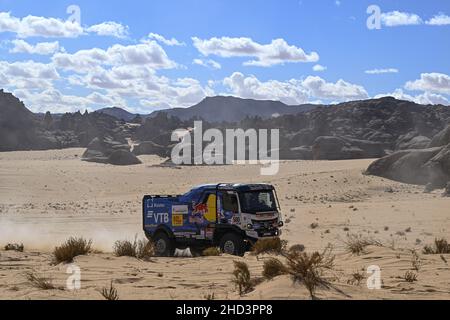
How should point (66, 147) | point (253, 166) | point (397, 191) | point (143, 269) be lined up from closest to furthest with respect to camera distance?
point (143, 269) < point (397, 191) < point (253, 166) < point (66, 147)

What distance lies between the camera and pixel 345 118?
98.4 m

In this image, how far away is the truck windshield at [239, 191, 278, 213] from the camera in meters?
15.5

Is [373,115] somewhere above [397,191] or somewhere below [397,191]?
above

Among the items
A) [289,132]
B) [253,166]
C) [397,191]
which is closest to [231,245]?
[397,191]

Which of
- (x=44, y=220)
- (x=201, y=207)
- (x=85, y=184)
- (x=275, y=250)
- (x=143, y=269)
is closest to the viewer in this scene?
(x=143, y=269)

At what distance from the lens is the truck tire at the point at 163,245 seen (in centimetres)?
1689

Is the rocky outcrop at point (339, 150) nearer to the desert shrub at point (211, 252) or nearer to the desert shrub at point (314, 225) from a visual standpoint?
the desert shrub at point (314, 225)

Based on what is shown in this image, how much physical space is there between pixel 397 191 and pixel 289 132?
55616 mm

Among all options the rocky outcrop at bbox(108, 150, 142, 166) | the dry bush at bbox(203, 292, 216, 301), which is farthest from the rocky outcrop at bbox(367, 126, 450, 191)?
the rocky outcrop at bbox(108, 150, 142, 166)

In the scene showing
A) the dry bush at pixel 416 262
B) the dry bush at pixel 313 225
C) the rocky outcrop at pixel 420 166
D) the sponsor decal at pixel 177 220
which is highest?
the rocky outcrop at pixel 420 166

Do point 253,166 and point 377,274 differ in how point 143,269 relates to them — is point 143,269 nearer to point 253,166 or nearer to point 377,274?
point 377,274

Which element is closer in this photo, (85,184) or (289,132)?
(85,184)

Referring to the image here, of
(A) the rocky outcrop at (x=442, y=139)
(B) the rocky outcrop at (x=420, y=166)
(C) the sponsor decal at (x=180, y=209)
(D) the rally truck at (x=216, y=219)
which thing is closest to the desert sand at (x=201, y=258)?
(D) the rally truck at (x=216, y=219)

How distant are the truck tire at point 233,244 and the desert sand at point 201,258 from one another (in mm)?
935
